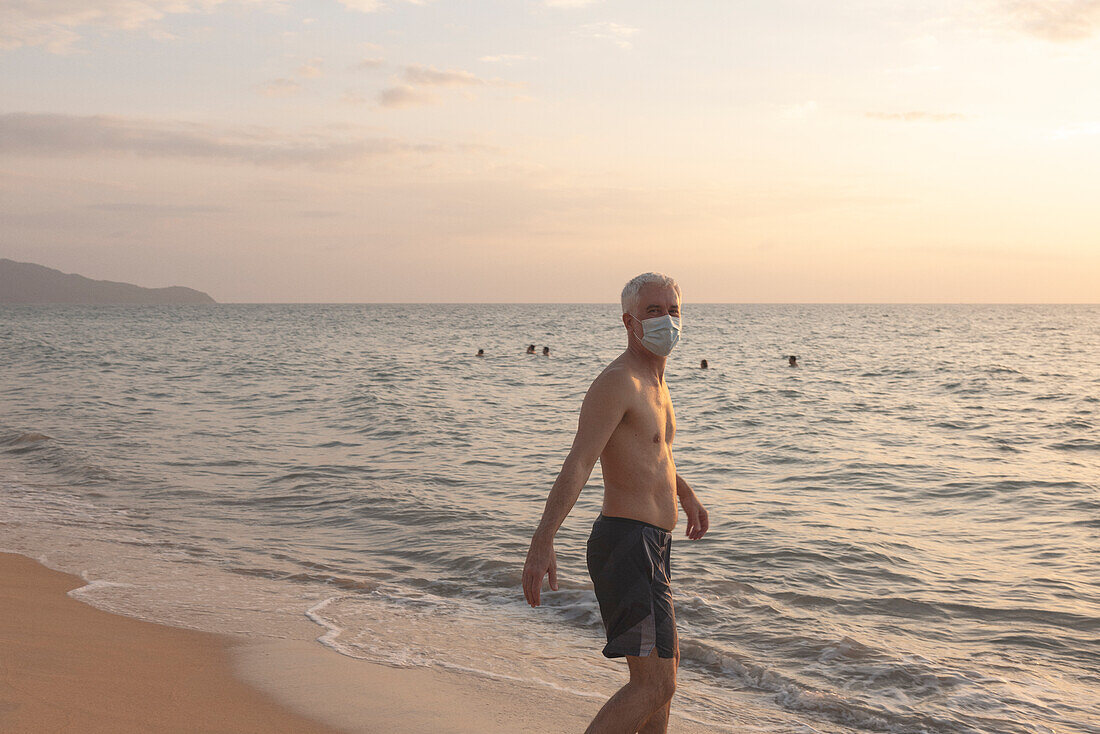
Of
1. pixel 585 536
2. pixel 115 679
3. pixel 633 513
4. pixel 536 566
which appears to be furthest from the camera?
pixel 585 536

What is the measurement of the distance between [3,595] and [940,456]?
46.3ft

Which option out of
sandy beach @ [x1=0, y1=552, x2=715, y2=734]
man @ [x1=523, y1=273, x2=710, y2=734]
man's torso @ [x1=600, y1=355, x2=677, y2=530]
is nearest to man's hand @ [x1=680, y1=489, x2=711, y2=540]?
man @ [x1=523, y1=273, x2=710, y2=734]

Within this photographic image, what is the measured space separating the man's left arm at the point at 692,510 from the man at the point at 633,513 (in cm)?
45

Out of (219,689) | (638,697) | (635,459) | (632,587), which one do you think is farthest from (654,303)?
(219,689)

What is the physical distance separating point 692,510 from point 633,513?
0.80 meters

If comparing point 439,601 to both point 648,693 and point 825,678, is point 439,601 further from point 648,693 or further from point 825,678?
point 648,693

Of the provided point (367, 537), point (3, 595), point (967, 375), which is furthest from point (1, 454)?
point (967, 375)

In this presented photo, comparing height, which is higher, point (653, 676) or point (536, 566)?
point (536, 566)

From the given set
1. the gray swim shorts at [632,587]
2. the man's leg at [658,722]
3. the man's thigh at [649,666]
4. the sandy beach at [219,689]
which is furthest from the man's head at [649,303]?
the sandy beach at [219,689]

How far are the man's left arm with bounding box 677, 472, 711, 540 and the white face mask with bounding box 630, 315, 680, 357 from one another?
32.9 inches

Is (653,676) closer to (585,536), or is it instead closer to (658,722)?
(658,722)

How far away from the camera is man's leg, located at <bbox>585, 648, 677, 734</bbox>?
3422 mm

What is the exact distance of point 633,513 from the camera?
3635 mm

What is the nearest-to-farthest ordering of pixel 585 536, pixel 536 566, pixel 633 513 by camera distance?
pixel 536 566, pixel 633 513, pixel 585 536
